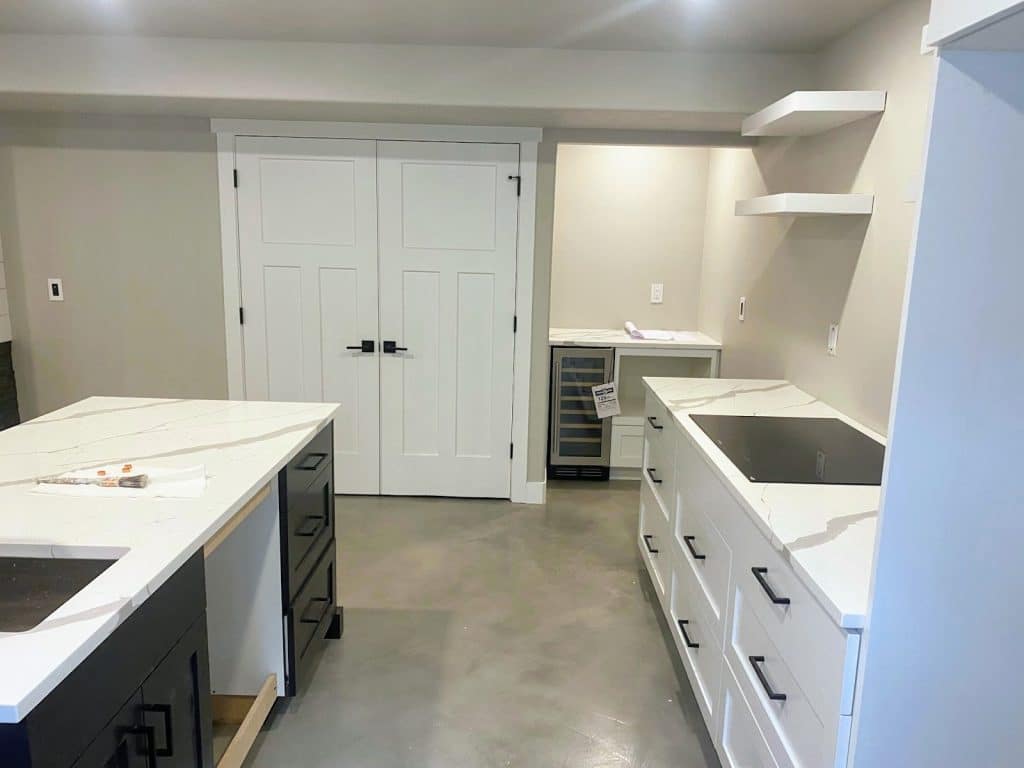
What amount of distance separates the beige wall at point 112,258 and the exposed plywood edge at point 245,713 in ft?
7.59

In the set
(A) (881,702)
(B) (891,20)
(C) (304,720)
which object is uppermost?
(B) (891,20)

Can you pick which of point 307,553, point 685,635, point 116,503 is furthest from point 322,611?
point 685,635

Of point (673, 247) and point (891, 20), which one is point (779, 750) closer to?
point (891, 20)

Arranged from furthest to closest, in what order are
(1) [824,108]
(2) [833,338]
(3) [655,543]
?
1. (3) [655,543]
2. (2) [833,338]
3. (1) [824,108]

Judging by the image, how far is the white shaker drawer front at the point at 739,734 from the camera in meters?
1.66

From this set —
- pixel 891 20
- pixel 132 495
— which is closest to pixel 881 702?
→ pixel 132 495

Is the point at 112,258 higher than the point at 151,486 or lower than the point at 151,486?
higher

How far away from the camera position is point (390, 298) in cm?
403

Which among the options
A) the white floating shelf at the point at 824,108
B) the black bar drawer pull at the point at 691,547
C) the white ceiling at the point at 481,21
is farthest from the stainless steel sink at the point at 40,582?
the white floating shelf at the point at 824,108

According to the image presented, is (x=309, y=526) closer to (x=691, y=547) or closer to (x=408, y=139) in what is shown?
(x=691, y=547)

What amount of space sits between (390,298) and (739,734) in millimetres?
2839

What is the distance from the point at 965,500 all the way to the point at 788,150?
2.54 m

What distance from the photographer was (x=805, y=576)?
1393 millimetres

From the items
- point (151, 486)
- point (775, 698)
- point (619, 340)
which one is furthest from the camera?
point (619, 340)
